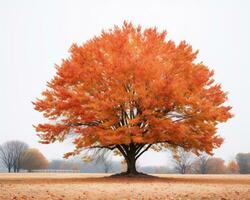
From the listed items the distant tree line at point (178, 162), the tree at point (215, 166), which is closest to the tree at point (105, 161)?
the distant tree line at point (178, 162)

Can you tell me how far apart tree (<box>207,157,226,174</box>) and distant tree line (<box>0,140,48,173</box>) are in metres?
45.2

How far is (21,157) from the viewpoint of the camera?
327ft

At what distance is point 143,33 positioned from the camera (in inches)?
1382

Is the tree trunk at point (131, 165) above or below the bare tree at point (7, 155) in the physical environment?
below

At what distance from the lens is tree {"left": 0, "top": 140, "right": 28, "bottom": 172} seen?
A: 320ft

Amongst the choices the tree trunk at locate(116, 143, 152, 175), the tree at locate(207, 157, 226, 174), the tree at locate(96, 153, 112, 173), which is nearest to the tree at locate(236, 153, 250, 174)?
the tree at locate(207, 157, 226, 174)

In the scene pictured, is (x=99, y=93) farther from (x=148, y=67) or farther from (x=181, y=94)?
(x=181, y=94)

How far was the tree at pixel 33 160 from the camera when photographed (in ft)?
321

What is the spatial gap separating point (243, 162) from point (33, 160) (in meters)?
59.7

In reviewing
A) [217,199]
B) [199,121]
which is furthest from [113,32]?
[217,199]

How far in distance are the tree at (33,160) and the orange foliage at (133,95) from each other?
68.5 m

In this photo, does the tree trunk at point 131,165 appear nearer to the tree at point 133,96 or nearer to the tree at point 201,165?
the tree at point 133,96

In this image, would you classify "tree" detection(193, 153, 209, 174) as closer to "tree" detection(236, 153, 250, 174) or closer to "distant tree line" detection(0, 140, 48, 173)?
"tree" detection(236, 153, 250, 174)

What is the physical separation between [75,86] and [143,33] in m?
8.29
